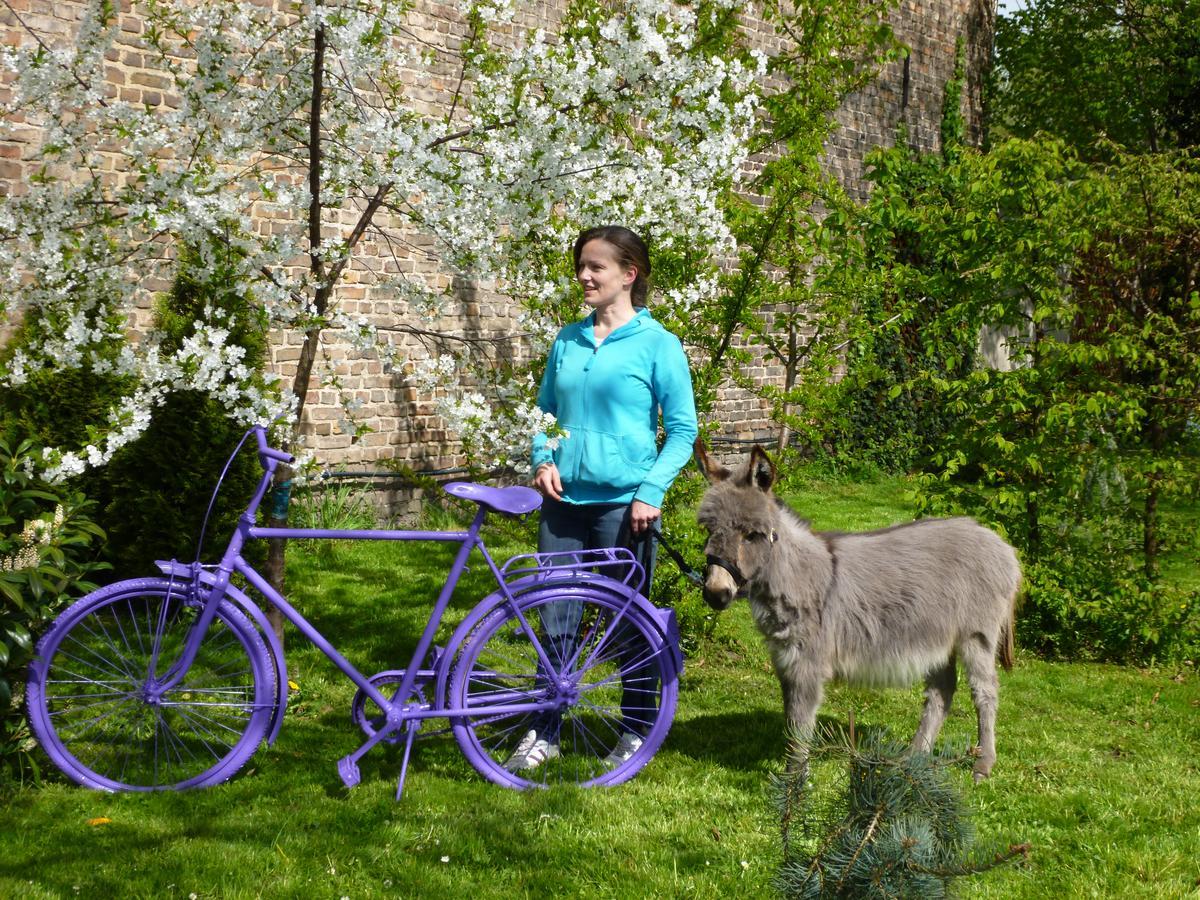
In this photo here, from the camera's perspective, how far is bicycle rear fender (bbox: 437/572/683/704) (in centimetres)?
434

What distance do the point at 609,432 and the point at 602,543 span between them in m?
0.50

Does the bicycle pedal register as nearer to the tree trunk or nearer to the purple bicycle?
the purple bicycle

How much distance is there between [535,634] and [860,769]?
228cm

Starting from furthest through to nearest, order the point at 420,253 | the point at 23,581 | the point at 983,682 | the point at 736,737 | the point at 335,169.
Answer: the point at 420,253
the point at 736,737
the point at 335,169
the point at 983,682
the point at 23,581

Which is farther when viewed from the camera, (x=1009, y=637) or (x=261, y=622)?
(x=1009, y=637)

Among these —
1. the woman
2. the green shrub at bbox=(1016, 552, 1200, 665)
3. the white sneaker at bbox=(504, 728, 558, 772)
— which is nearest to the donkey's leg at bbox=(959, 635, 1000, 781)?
the woman

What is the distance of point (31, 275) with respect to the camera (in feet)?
26.7

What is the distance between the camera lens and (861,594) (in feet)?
15.3

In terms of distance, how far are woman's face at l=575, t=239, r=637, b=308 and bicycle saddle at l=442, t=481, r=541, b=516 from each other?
35.0 inches

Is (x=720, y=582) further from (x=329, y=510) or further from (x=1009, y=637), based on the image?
(x=329, y=510)

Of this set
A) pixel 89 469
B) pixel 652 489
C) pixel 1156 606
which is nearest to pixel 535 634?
pixel 652 489

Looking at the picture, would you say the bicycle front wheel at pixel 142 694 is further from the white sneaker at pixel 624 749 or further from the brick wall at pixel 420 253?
the white sneaker at pixel 624 749

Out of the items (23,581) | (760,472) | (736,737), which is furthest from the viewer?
(736,737)

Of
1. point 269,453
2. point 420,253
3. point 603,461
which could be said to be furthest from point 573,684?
point 420,253
